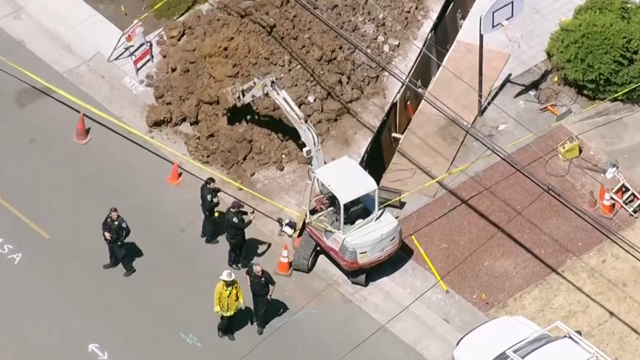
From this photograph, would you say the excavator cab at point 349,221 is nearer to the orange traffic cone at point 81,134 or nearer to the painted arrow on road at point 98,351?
the painted arrow on road at point 98,351

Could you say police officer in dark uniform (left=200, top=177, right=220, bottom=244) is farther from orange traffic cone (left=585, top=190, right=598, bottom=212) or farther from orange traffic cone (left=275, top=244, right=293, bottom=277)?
orange traffic cone (left=585, top=190, right=598, bottom=212)

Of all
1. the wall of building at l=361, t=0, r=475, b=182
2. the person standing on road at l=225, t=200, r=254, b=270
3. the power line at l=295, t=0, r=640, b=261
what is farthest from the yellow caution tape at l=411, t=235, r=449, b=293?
the person standing on road at l=225, t=200, r=254, b=270

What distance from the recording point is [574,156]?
870 inches

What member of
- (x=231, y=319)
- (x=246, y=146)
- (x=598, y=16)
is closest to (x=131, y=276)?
(x=231, y=319)

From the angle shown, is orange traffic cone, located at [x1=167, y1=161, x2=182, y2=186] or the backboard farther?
the backboard

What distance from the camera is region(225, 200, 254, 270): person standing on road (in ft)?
61.4

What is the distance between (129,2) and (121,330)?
901cm

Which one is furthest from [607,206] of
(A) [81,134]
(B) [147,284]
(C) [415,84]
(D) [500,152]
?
(A) [81,134]

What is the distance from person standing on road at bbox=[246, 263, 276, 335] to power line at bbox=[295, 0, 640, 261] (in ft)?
18.8

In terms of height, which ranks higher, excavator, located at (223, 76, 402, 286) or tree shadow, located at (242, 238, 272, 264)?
excavator, located at (223, 76, 402, 286)

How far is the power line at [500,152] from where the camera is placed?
67.3 ft

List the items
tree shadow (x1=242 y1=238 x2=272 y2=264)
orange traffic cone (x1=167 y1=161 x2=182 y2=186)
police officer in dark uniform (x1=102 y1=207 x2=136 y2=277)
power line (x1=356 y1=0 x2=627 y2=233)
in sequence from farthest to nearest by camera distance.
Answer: power line (x1=356 y1=0 x2=627 y2=233), orange traffic cone (x1=167 y1=161 x2=182 y2=186), tree shadow (x1=242 y1=238 x2=272 y2=264), police officer in dark uniform (x1=102 y1=207 x2=136 y2=277)

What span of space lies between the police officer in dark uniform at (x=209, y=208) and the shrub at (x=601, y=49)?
8.63 meters

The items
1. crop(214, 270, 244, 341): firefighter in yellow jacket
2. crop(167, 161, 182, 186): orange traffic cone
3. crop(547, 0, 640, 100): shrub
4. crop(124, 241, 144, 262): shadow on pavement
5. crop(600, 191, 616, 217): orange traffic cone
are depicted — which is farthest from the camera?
crop(547, 0, 640, 100): shrub
